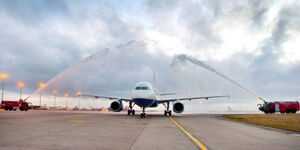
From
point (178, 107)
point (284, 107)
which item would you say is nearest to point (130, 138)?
point (178, 107)

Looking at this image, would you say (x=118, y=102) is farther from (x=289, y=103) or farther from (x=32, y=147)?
(x=289, y=103)

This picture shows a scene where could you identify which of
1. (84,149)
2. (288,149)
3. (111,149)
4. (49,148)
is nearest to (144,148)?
(111,149)

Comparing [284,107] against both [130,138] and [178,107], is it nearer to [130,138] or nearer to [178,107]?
[178,107]

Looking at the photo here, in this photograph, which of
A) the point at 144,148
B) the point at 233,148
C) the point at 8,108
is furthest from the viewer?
the point at 8,108

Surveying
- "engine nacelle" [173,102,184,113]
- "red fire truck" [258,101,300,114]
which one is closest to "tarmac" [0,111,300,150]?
"engine nacelle" [173,102,184,113]

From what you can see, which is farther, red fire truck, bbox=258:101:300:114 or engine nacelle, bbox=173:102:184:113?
red fire truck, bbox=258:101:300:114

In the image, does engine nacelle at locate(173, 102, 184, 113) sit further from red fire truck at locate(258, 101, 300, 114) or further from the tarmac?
red fire truck at locate(258, 101, 300, 114)

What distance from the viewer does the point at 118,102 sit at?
35.8 m

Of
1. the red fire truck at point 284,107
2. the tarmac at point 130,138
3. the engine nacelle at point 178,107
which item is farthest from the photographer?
the red fire truck at point 284,107

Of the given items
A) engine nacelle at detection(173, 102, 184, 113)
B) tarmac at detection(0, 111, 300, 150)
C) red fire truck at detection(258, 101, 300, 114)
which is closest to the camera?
tarmac at detection(0, 111, 300, 150)

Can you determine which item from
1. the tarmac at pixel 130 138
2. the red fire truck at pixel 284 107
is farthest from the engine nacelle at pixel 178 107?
the red fire truck at pixel 284 107

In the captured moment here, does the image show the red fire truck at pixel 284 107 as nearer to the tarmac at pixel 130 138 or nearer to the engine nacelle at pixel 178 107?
the engine nacelle at pixel 178 107

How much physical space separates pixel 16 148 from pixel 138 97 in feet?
78.0

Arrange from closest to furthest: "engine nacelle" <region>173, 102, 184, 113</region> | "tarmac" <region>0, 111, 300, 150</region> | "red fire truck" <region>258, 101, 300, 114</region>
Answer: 1. "tarmac" <region>0, 111, 300, 150</region>
2. "engine nacelle" <region>173, 102, 184, 113</region>
3. "red fire truck" <region>258, 101, 300, 114</region>
